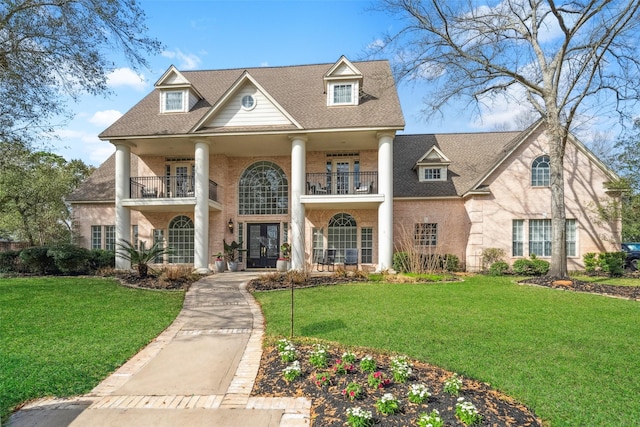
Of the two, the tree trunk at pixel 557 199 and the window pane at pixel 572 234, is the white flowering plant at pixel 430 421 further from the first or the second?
the window pane at pixel 572 234

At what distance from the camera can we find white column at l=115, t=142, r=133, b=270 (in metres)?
16.3

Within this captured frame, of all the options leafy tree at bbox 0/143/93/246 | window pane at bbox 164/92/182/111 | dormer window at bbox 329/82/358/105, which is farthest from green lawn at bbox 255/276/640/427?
leafy tree at bbox 0/143/93/246

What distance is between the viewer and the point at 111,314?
8188 mm

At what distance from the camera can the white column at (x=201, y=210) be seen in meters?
15.6

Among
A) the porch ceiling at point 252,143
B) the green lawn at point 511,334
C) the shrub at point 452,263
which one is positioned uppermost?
the porch ceiling at point 252,143

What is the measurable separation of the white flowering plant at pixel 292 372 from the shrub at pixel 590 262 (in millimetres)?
16947

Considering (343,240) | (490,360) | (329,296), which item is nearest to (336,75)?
(343,240)

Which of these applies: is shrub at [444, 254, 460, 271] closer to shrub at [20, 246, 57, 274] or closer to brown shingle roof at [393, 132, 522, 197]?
brown shingle roof at [393, 132, 522, 197]

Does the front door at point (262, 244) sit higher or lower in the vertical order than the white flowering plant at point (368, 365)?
higher

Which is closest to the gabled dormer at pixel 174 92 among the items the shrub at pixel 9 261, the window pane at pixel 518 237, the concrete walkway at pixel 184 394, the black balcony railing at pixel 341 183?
the black balcony railing at pixel 341 183

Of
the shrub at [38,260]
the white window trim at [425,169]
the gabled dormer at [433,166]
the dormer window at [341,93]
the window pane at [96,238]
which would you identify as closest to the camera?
the shrub at [38,260]

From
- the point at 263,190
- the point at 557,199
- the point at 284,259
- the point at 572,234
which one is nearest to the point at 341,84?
the point at 263,190

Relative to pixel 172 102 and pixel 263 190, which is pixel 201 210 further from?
pixel 172 102

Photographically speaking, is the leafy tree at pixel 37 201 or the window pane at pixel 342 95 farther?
the leafy tree at pixel 37 201
